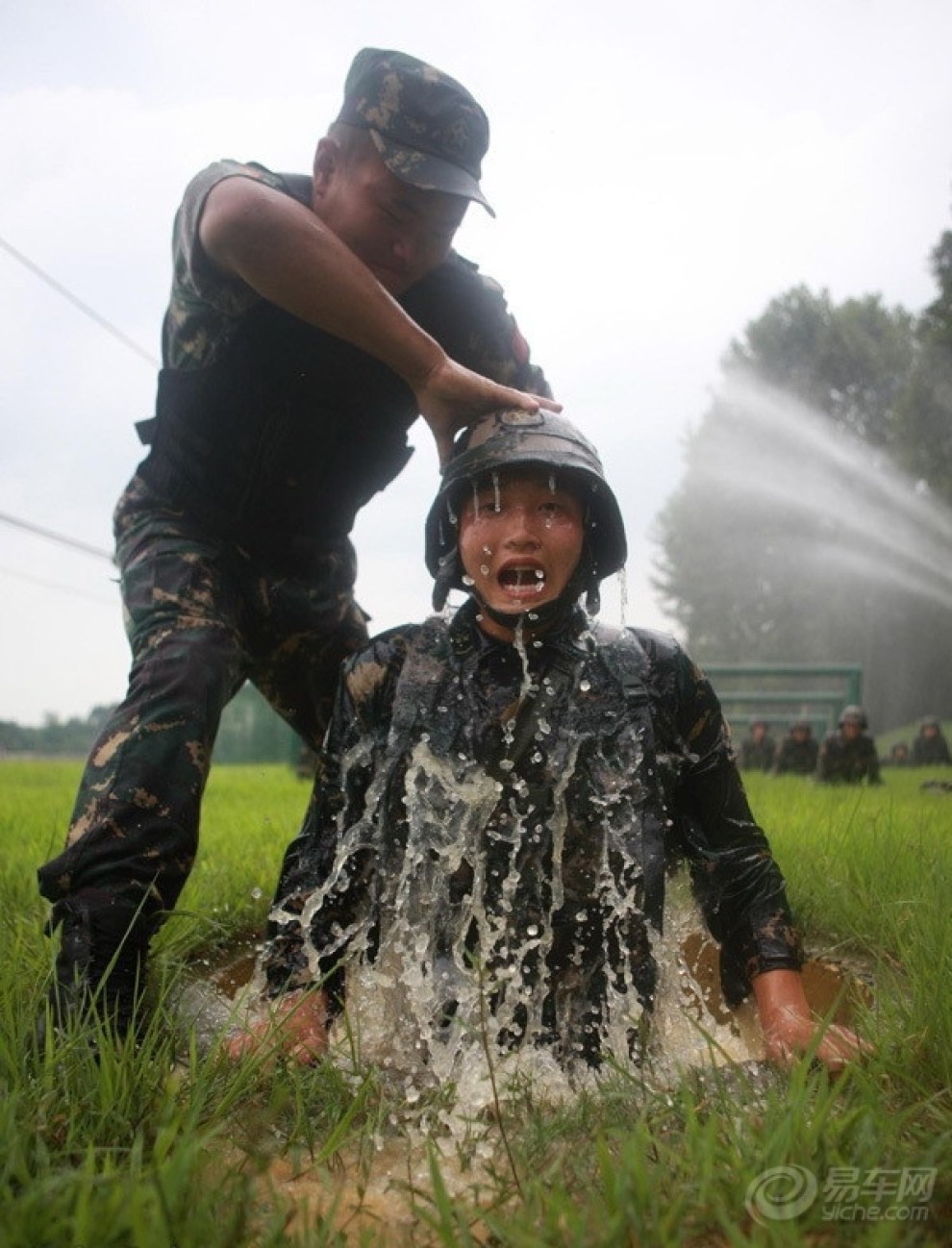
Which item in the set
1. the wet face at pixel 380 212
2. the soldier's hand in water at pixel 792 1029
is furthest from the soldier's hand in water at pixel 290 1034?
the wet face at pixel 380 212

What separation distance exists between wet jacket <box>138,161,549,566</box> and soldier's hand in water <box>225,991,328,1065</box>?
49.1 inches

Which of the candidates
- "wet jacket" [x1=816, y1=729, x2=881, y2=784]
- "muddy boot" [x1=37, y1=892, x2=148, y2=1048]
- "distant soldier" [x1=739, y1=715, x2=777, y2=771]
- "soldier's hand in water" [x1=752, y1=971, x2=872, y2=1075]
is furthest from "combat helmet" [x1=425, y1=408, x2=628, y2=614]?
"distant soldier" [x1=739, y1=715, x2=777, y2=771]

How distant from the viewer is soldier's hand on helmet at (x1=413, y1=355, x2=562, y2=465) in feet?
8.29

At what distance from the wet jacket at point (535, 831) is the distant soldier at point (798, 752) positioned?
31.4 feet

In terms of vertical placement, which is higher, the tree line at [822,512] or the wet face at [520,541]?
the tree line at [822,512]

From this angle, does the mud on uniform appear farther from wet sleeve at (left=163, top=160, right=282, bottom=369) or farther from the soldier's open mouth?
the soldier's open mouth

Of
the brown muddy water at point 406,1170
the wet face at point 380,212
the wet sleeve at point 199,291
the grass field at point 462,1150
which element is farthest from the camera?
the wet face at point 380,212

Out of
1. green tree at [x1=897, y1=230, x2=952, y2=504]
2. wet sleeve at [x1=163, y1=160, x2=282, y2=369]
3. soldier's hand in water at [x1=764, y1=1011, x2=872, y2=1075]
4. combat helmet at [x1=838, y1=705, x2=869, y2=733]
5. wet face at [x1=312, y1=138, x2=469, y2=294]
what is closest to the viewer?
soldier's hand in water at [x1=764, y1=1011, x2=872, y2=1075]

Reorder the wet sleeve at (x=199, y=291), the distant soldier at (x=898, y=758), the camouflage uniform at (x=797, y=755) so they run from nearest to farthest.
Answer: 1. the wet sleeve at (x=199, y=291)
2. the camouflage uniform at (x=797, y=755)
3. the distant soldier at (x=898, y=758)

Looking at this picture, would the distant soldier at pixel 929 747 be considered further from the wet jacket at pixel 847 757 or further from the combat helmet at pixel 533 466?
the combat helmet at pixel 533 466

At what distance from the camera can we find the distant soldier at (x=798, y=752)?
12.0 meters

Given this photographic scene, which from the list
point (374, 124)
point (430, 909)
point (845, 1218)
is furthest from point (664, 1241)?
point (374, 124)

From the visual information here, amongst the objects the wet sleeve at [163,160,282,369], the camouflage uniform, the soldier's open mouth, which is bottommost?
the camouflage uniform

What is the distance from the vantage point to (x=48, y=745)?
31734 millimetres
